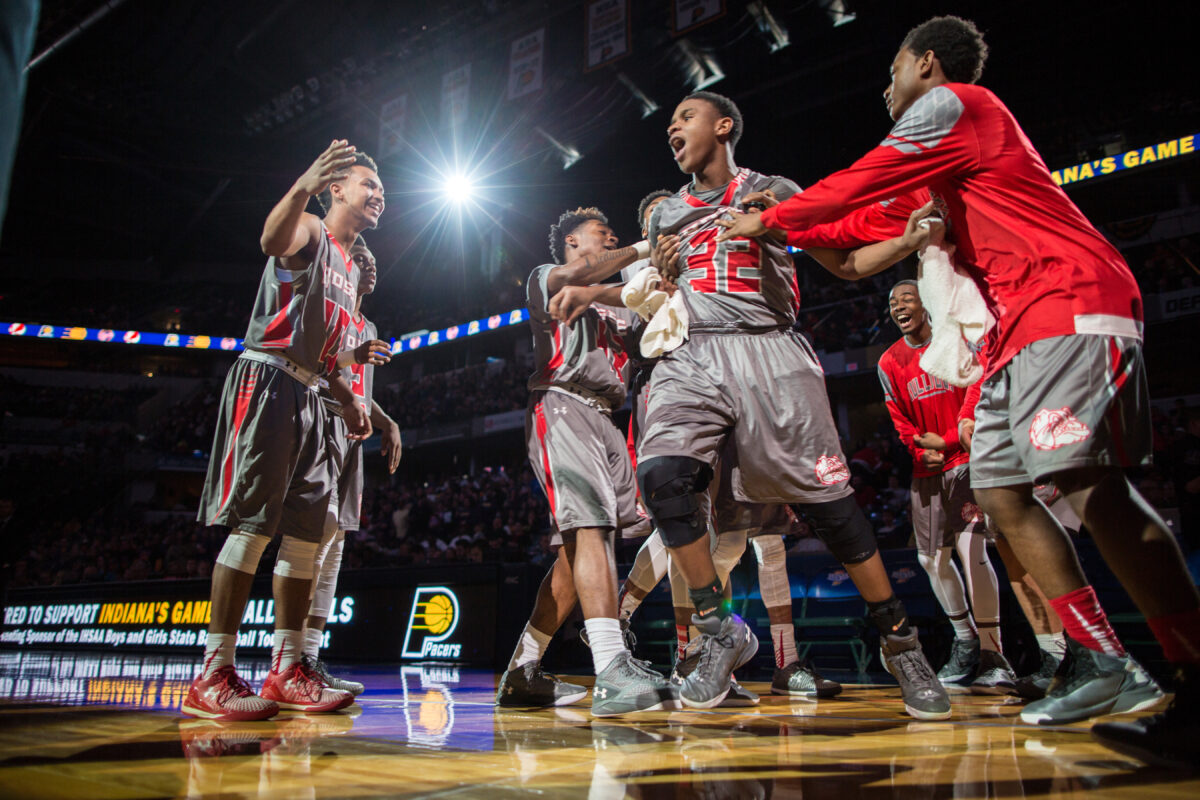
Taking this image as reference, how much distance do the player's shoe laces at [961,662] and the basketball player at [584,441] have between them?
6.13ft

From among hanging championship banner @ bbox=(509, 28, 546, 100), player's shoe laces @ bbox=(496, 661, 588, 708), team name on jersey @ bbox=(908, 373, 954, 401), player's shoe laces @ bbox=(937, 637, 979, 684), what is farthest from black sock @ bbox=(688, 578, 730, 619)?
hanging championship banner @ bbox=(509, 28, 546, 100)

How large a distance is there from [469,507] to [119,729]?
42.7 feet

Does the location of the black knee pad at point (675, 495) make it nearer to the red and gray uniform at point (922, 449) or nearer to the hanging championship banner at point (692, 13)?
the red and gray uniform at point (922, 449)

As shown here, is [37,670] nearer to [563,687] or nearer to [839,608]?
[563,687]

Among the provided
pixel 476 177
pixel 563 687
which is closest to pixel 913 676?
pixel 563 687

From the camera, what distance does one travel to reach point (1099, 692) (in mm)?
1668

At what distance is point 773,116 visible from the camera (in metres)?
16.8

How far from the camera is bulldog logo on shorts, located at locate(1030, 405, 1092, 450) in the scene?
1.54 metres

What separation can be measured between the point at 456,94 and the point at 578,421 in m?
14.6

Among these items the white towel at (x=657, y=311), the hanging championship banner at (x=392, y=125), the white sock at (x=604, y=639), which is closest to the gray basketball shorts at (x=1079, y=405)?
the white towel at (x=657, y=311)

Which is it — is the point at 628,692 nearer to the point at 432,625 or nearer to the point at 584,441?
the point at 584,441

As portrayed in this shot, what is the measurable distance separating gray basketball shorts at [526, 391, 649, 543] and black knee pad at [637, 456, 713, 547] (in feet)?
1.23

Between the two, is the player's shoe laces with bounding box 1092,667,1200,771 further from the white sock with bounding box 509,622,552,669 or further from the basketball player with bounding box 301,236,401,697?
the basketball player with bounding box 301,236,401,697

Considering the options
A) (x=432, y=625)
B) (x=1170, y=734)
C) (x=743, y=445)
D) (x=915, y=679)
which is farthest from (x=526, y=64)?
(x=1170, y=734)
